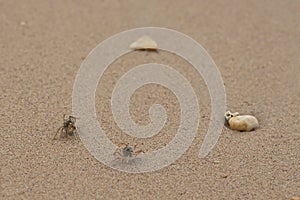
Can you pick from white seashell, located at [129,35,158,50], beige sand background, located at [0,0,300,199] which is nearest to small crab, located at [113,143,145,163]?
beige sand background, located at [0,0,300,199]

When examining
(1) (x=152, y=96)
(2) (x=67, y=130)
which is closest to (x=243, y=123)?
(1) (x=152, y=96)

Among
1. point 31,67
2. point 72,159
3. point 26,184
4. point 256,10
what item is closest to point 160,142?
point 72,159

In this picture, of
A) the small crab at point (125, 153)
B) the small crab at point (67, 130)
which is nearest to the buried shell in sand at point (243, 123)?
the small crab at point (125, 153)

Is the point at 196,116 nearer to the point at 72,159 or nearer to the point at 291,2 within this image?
the point at 72,159

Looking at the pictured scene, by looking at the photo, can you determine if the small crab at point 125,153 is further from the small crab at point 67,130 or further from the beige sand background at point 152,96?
the small crab at point 67,130

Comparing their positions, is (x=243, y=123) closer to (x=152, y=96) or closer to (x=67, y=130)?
(x=152, y=96)
